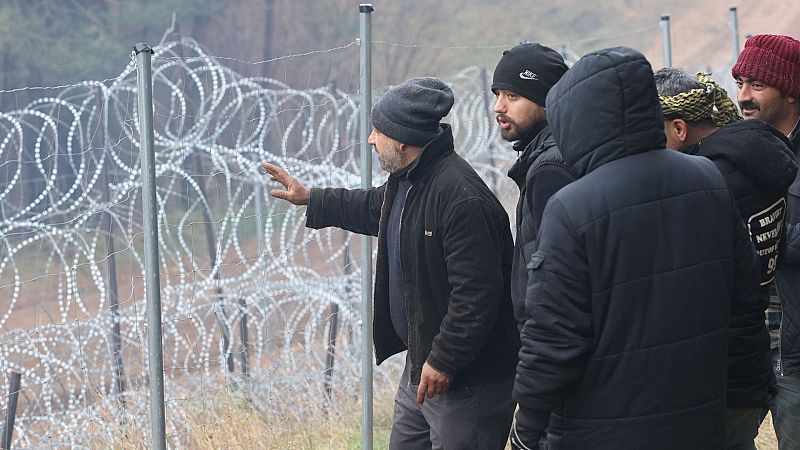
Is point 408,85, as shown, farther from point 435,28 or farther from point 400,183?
point 435,28

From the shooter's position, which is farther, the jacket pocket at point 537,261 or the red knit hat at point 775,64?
the red knit hat at point 775,64

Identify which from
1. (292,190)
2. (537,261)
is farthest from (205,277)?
(537,261)

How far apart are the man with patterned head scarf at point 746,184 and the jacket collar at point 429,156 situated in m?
0.79

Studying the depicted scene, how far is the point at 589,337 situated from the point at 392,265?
1.28m

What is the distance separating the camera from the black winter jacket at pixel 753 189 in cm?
288

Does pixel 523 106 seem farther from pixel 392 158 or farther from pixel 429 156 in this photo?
pixel 392 158

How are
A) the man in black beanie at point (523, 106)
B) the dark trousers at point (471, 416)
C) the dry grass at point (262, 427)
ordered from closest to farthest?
the man in black beanie at point (523, 106) → the dark trousers at point (471, 416) → the dry grass at point (262, 427)

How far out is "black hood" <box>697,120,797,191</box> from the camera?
9.59 ft

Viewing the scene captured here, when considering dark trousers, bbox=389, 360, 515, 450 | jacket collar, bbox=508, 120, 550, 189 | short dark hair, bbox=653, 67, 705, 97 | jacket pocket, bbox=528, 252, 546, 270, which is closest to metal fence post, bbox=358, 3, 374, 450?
dark trousers, bbox=389, 360, 515, 450

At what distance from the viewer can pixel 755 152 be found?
292 cm

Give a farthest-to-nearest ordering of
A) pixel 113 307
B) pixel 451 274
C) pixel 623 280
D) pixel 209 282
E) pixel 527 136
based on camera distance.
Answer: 1. pixel 209 282
2. pixel 113 307
3. pixel 451 274
4. pixel 527 136
5. pixel 623 280

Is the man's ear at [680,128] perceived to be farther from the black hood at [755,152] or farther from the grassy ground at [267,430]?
the grassy ground at [267,430]

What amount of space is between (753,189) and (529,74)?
0.78 meters

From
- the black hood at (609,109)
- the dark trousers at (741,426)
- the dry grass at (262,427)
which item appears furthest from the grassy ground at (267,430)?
the black hood at (609,109)
